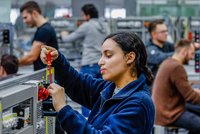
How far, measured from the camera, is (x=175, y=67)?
479 centimetres

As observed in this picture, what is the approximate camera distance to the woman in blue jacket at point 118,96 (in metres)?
1.95

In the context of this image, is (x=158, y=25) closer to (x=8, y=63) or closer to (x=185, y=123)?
(x=185, y=123)

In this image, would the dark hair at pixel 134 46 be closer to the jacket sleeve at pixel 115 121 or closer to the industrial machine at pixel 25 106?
the jacket sleeve at pixel 115 121

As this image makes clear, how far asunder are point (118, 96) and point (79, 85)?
1.39ft

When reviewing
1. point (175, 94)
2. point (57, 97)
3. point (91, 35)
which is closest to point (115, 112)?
point (57, 97)

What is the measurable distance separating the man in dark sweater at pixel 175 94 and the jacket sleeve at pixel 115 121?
9.31ft

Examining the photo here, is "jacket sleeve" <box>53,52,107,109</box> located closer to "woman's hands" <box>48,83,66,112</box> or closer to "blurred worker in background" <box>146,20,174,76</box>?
"woman's hands" <box>48,83,66,112</box>

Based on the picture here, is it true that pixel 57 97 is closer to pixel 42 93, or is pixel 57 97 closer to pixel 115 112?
pixel 42 93

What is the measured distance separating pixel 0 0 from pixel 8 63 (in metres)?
0.66

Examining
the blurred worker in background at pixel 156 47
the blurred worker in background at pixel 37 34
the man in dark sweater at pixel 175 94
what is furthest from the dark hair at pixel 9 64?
the blurred worker in background at pixel 156 47

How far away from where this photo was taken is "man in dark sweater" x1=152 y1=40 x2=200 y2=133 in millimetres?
4797

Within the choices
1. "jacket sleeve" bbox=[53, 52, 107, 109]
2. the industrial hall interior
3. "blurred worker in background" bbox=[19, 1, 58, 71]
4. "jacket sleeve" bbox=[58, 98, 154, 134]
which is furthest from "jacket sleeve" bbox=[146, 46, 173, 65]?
"jacket sleeve" bbox=[58, 98, 154, 134]

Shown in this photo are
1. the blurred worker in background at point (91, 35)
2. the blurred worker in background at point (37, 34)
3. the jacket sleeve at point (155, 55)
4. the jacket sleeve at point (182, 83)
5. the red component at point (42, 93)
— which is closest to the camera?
A: the red component at point (42, 93)

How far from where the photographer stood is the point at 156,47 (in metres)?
5.77
